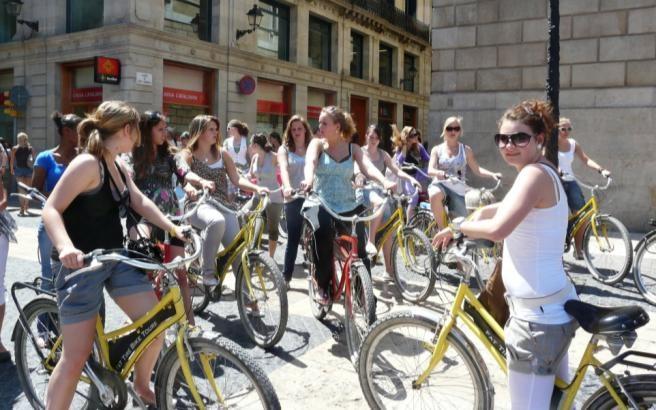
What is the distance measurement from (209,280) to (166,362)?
2.19 meters

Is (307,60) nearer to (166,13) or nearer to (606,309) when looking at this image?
(166,13)

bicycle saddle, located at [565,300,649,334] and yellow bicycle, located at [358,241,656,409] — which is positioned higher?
bicycle saddle, located at [565,300,649,334]

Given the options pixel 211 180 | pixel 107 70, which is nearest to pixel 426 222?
pixel 211 180

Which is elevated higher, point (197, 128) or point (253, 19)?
point (253, 19)

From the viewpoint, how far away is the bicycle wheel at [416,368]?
2721 millimetres

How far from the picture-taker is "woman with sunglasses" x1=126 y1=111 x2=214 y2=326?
464 cm

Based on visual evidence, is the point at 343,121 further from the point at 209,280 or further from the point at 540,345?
the point at 540,345

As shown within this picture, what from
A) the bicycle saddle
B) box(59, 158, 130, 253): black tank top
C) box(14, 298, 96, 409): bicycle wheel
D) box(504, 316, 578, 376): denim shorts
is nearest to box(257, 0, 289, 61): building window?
box(14, 298, 96, 409): bicycle wheel

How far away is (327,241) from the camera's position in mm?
4629

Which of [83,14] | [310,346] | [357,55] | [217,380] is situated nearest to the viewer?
[217,380]

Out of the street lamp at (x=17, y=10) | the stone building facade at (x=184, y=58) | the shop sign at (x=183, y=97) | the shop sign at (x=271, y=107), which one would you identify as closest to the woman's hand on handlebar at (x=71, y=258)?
the stone building facade at (x=184, y=58)

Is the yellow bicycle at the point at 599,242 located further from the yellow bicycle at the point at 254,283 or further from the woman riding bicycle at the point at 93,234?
the woman riding bicycle at the point at 93,234

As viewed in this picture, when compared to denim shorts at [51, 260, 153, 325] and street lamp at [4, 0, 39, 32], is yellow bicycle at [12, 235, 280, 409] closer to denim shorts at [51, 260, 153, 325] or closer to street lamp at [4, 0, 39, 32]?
denim shorts at [51, 260, 153, 325]

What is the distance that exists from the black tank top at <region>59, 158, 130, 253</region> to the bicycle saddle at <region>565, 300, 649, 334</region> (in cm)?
222
